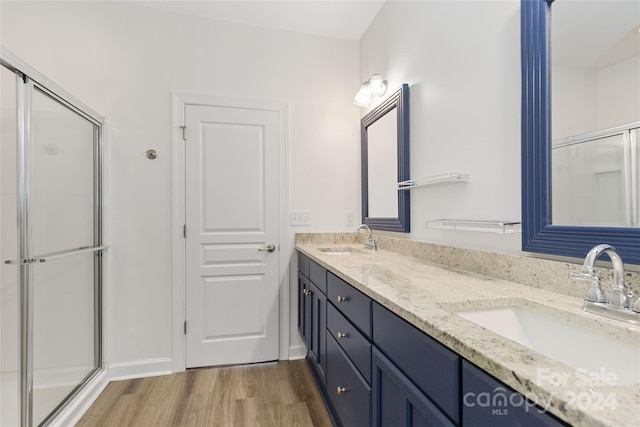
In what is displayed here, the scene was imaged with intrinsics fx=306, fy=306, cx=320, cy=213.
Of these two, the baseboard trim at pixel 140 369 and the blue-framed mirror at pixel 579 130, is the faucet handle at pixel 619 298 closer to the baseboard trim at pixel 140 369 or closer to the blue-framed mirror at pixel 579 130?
the blue-framed mirror at pixel 579 130

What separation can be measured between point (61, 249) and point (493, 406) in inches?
81.2

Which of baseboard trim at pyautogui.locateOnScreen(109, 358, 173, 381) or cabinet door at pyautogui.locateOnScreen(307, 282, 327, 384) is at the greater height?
cabinet door at pyautogui.locateOnScreen(307, 282, 327, 384)

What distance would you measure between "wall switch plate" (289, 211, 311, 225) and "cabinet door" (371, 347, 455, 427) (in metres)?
1.51

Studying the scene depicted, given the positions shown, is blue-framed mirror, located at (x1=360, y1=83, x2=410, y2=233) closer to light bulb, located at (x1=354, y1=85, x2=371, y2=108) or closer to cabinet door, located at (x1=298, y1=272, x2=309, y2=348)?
light bulb, located at (x1=354, y1=85, x2=371, y2=108)

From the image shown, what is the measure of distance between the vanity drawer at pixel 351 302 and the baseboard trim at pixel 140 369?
143 centimetres

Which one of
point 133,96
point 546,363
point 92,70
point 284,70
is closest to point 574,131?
point 546,363

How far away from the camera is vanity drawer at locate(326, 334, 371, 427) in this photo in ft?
3.55

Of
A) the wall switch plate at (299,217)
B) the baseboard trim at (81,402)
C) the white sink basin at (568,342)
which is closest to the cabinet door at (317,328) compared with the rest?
the wall switch plate at (299,217)

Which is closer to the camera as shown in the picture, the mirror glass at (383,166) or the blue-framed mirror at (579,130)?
the blue-framed mirror at (579,130)

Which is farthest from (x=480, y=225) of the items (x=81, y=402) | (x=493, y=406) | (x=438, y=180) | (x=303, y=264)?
(x=81, y=402)

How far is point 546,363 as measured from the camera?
1.65 feet

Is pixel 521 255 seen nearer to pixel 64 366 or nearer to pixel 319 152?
pixel 319 152

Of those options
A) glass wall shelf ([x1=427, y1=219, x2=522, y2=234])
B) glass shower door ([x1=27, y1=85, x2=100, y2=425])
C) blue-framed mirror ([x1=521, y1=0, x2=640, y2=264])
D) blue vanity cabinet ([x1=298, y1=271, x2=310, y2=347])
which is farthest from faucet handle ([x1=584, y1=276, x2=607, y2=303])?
glass shower door ([x1=27, y1=85, x2=100, y2=425])

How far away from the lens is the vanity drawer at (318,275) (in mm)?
1628
